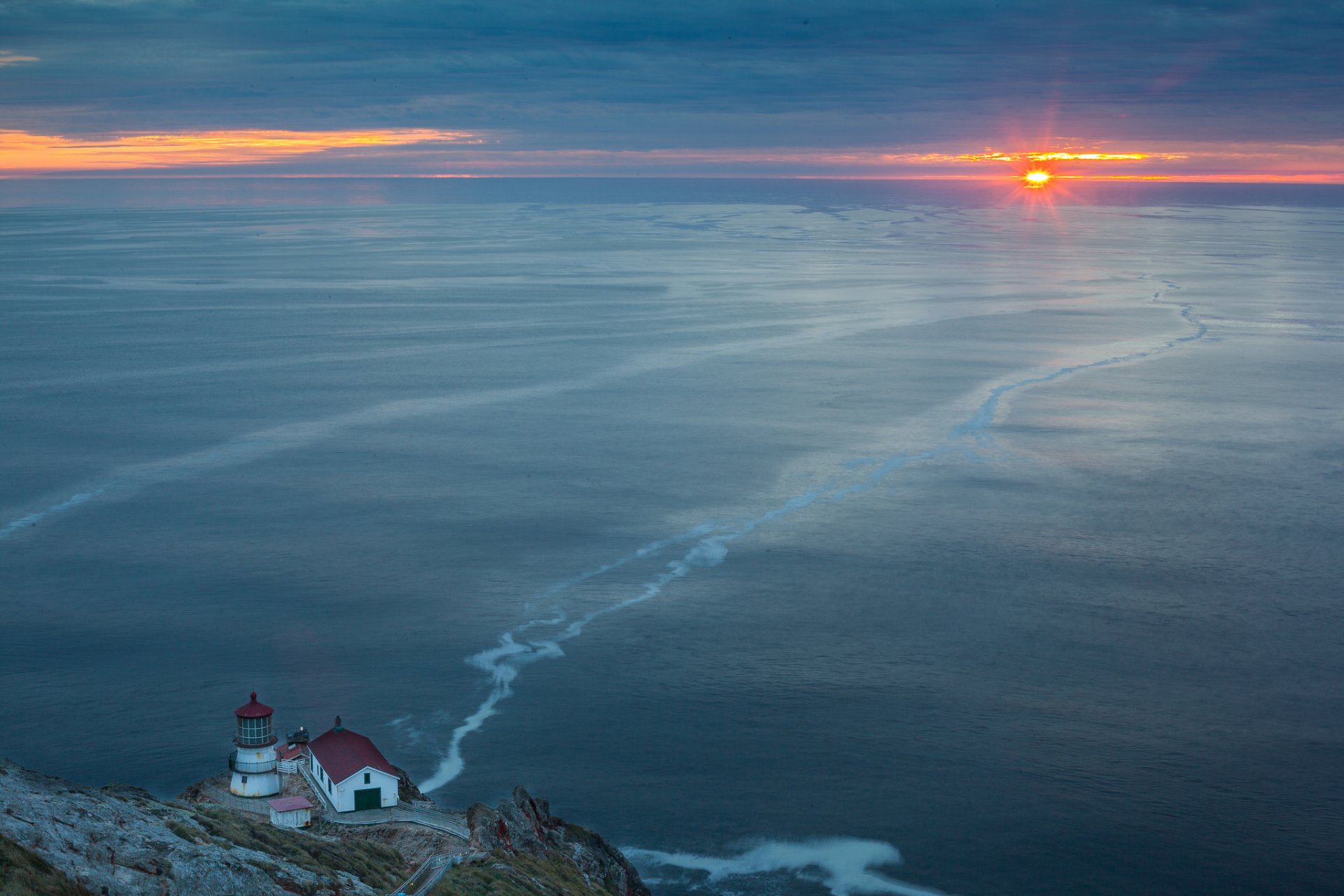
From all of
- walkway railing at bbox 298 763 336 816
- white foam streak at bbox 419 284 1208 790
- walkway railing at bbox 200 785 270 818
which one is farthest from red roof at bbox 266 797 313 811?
white foam streak at bbox 419 284 1208 790

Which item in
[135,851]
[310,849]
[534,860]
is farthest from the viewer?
[534,860]

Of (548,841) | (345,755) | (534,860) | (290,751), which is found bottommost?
(548,841)

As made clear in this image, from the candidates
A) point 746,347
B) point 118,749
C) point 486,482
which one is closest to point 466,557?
point 486,482

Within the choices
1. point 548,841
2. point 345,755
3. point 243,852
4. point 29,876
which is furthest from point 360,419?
point 29,876

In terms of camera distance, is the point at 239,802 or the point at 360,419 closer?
the point at 239,802

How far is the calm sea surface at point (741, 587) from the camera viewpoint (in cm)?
2428

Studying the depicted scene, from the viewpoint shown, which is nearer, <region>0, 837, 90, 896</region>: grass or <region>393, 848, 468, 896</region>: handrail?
<region>0, 837, 90, 896</region>: grass

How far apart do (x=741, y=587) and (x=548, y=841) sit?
12935 mm

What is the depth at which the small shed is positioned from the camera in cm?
2023

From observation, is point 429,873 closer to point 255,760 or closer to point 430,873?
point 430,873

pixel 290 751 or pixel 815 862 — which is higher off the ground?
pixel 290 751

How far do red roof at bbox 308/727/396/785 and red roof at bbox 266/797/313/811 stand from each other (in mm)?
545

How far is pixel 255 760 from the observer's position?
21.3 m

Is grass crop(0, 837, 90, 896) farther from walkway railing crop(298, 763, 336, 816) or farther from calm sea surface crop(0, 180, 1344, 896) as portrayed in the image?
calm sea surface crop(0, 180, 1344, 896)
